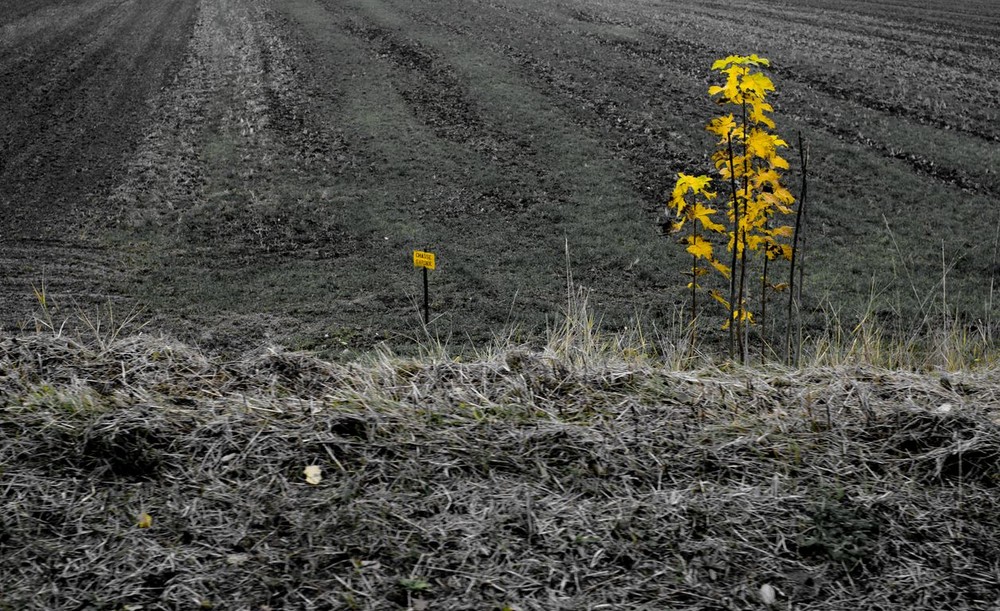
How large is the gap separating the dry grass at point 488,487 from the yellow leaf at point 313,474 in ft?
0.09

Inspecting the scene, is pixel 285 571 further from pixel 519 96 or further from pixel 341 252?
pixel 519 96

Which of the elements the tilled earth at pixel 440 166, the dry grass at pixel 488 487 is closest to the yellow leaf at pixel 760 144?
the tilled earth at pixel 440 166

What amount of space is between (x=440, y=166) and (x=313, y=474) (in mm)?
12510

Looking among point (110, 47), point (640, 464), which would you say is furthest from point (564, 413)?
point (110, 47)

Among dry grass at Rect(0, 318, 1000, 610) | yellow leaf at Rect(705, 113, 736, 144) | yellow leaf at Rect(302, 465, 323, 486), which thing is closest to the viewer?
dry grass at Rect(0, 318, 1000, 610)

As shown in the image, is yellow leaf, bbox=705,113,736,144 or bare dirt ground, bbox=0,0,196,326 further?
bare dirt ground, bbox=0,0,196,326

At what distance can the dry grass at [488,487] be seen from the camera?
2.23m

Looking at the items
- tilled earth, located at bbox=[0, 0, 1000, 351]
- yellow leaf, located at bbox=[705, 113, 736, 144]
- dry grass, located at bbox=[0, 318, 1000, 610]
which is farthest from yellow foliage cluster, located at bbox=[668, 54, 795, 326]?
dry grass, located at bbox=[0, 318, 1000, 610]

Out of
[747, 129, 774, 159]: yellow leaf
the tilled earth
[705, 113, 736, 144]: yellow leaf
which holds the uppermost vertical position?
[705, 113, 736, 144]: yellow leaf

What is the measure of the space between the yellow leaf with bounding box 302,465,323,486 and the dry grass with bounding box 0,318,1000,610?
28 mm

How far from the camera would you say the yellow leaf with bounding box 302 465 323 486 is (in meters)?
2.62

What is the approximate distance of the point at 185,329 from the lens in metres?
9.54

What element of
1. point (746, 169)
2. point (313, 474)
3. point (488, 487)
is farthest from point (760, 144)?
point (313, 474)

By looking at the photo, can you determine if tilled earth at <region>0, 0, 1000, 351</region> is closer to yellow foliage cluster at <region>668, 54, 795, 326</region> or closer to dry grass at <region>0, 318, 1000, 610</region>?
yellow foliage cluster at <region>668, 54, 795, 326</region>
